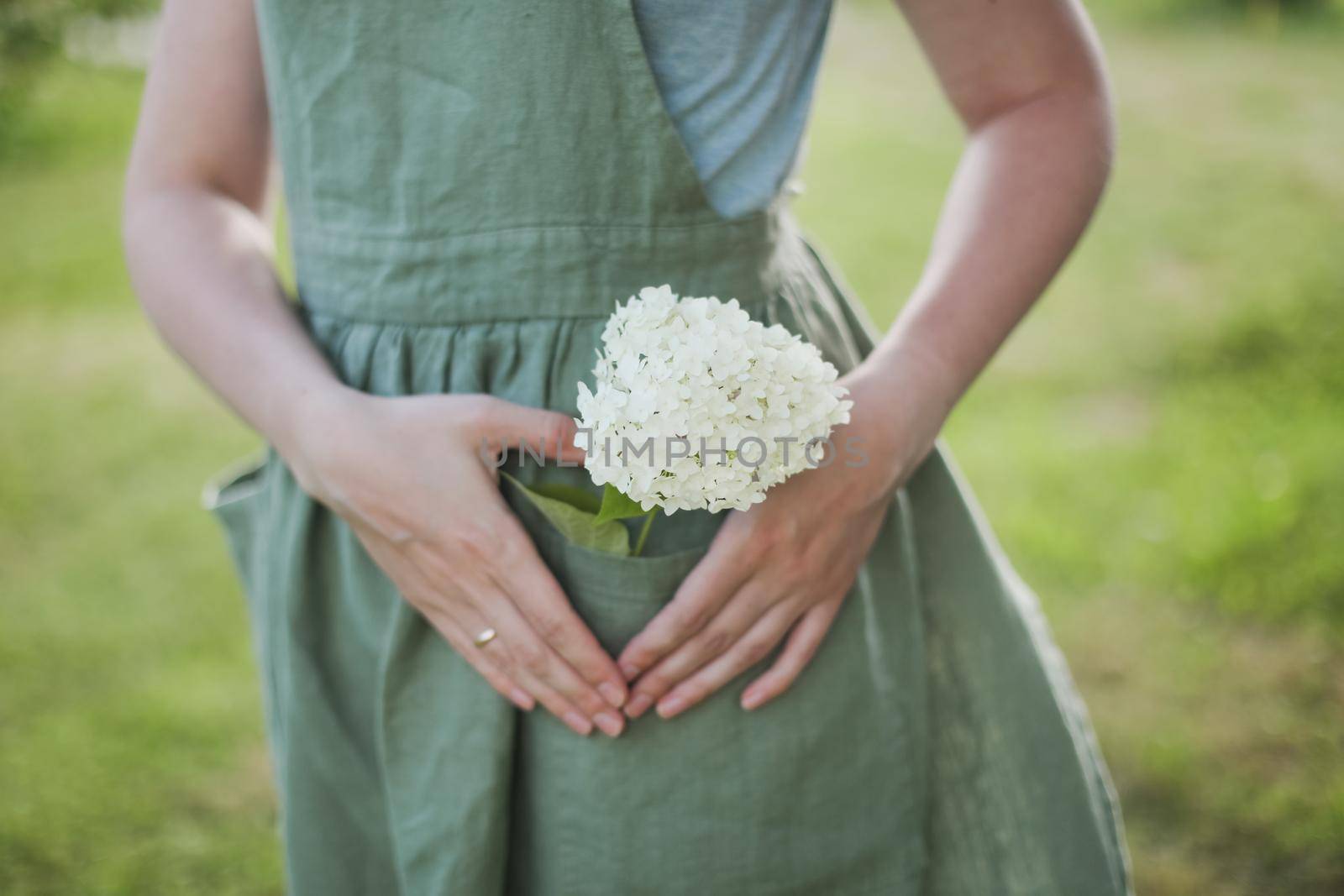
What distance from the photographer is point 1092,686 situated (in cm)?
317

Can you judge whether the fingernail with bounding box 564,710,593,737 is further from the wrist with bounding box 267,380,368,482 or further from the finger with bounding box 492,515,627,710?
the wrist with bounding box 267,380,368,482

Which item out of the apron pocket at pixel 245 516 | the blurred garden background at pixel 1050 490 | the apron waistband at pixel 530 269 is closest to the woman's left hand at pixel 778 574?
the apron waistband at pixel 530 269

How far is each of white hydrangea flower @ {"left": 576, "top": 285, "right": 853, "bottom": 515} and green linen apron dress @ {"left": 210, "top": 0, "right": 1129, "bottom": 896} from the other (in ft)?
0.61

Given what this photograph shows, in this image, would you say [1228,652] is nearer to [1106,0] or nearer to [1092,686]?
[1092,686]

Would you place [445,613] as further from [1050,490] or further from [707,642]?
[1050,490]

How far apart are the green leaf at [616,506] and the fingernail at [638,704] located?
0.21 meters

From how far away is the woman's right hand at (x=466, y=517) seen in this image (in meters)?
1.07

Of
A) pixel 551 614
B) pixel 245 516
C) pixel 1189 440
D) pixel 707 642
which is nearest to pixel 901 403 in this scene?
pixel 707 642

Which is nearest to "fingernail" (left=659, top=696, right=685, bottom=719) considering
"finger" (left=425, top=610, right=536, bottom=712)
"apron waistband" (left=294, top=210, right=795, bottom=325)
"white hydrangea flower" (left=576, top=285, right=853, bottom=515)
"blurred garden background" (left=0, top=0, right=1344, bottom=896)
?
"finger" (left=425, top=610, right=536, bottom=712)

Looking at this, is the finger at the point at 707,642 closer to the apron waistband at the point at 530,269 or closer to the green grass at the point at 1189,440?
the apron waistband at the point at 530,269

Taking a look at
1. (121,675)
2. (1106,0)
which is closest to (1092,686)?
(121,675)

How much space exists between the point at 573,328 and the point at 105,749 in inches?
102

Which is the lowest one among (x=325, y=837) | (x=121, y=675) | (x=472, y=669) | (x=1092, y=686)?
(x=121, y=675)

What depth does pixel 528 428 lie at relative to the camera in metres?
1.07
